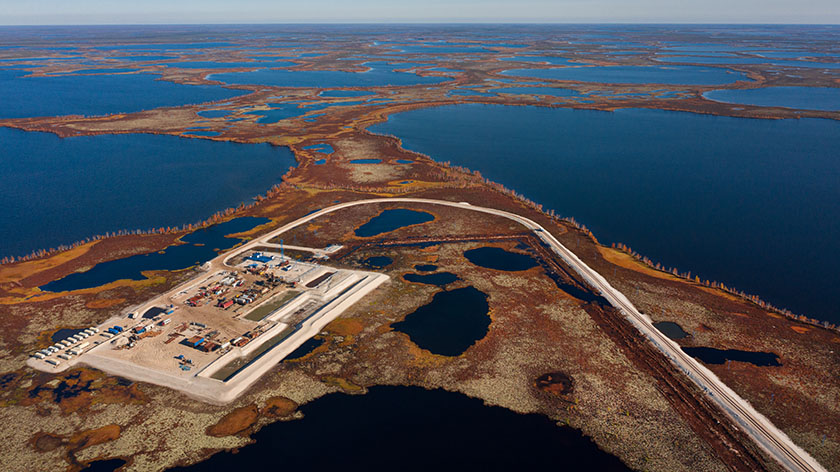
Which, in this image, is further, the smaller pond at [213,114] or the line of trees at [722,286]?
the smaller pond at [213,114]

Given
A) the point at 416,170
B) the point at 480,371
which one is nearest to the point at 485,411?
the point at 480,371

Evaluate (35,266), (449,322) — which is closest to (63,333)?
(35,266)

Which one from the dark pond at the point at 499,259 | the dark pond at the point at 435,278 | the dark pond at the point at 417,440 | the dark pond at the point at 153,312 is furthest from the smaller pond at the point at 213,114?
the dark pond at the point at 417,440

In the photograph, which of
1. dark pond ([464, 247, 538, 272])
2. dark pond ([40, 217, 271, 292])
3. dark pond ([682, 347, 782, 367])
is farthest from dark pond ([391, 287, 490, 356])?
dark pond ([40, 217, 271, 292])

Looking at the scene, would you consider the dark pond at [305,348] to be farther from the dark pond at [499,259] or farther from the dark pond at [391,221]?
the dark pond at [391,221]

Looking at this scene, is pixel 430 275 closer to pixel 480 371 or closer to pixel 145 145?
pixel 480 371

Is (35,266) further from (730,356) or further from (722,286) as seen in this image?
(722,286)
